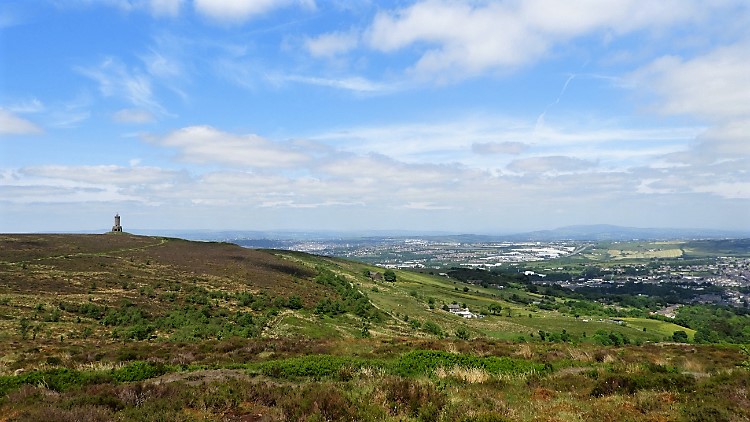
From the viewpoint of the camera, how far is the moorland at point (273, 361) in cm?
1163

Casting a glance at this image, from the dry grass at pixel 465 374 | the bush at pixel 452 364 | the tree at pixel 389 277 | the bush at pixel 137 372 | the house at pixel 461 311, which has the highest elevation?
the bush at pixel 137 372

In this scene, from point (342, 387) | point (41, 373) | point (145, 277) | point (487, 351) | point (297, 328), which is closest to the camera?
point (342, 387)

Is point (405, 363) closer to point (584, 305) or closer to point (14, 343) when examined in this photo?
point (14, 343)

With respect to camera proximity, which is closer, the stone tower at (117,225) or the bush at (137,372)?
the bush at (137,372)

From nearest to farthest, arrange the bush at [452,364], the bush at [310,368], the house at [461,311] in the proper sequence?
the bush at [310,368]
the bush at [452,364]
the house at [461,311]

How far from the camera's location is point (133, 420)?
1034 cm

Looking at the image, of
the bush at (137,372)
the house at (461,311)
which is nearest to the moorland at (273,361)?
the bush at (137,372)

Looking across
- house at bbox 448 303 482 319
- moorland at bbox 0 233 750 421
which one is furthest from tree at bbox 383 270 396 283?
moorland at bbox 0 233 750 421

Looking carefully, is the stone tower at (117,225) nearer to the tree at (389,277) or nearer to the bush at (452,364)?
the tree at (389,277)

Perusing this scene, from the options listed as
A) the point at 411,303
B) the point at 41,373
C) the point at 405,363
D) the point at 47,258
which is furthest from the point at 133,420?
the point at 411,303

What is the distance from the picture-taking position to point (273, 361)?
747 inches

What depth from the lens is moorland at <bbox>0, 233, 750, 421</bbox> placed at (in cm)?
1163

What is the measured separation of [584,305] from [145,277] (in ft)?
436

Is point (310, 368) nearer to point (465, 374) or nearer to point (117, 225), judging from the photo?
point (465, 374)
